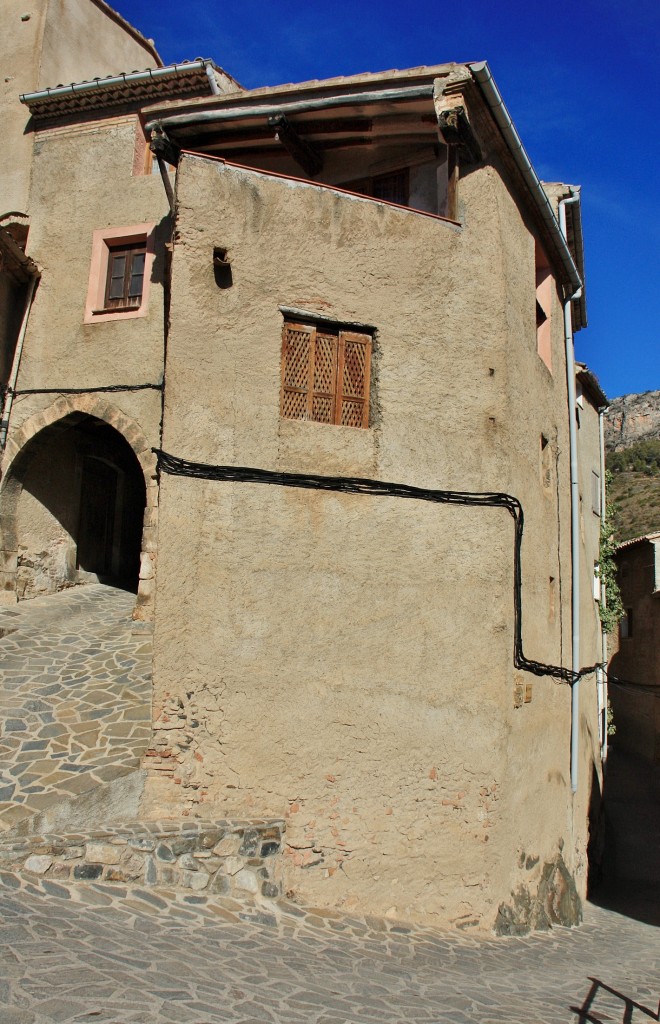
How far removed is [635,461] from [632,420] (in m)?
13.0

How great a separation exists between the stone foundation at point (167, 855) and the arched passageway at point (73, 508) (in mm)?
6954

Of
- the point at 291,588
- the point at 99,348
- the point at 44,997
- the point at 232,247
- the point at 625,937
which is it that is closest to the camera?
the point at 44,997

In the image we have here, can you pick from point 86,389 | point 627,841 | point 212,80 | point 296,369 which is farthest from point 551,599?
point 212,80

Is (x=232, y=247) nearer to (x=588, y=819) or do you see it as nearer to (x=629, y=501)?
(x=588, y=819)

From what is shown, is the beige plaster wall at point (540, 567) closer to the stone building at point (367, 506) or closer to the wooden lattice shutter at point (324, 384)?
the stone building at point (367, 506)

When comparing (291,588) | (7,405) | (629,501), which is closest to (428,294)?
(291,588)

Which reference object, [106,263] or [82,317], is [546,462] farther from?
[106,263]

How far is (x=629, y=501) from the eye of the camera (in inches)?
1937

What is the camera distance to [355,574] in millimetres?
8625

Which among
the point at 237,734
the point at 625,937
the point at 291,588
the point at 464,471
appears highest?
the point at 464,471

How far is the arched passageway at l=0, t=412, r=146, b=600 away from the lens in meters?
13.4

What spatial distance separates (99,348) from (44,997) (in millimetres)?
10291

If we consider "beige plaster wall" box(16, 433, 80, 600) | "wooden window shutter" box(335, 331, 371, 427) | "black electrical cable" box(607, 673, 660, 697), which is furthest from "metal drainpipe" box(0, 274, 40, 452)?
"black electrical cable" box(607, 673, 660, 697)

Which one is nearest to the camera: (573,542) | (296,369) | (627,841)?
(296,369)
